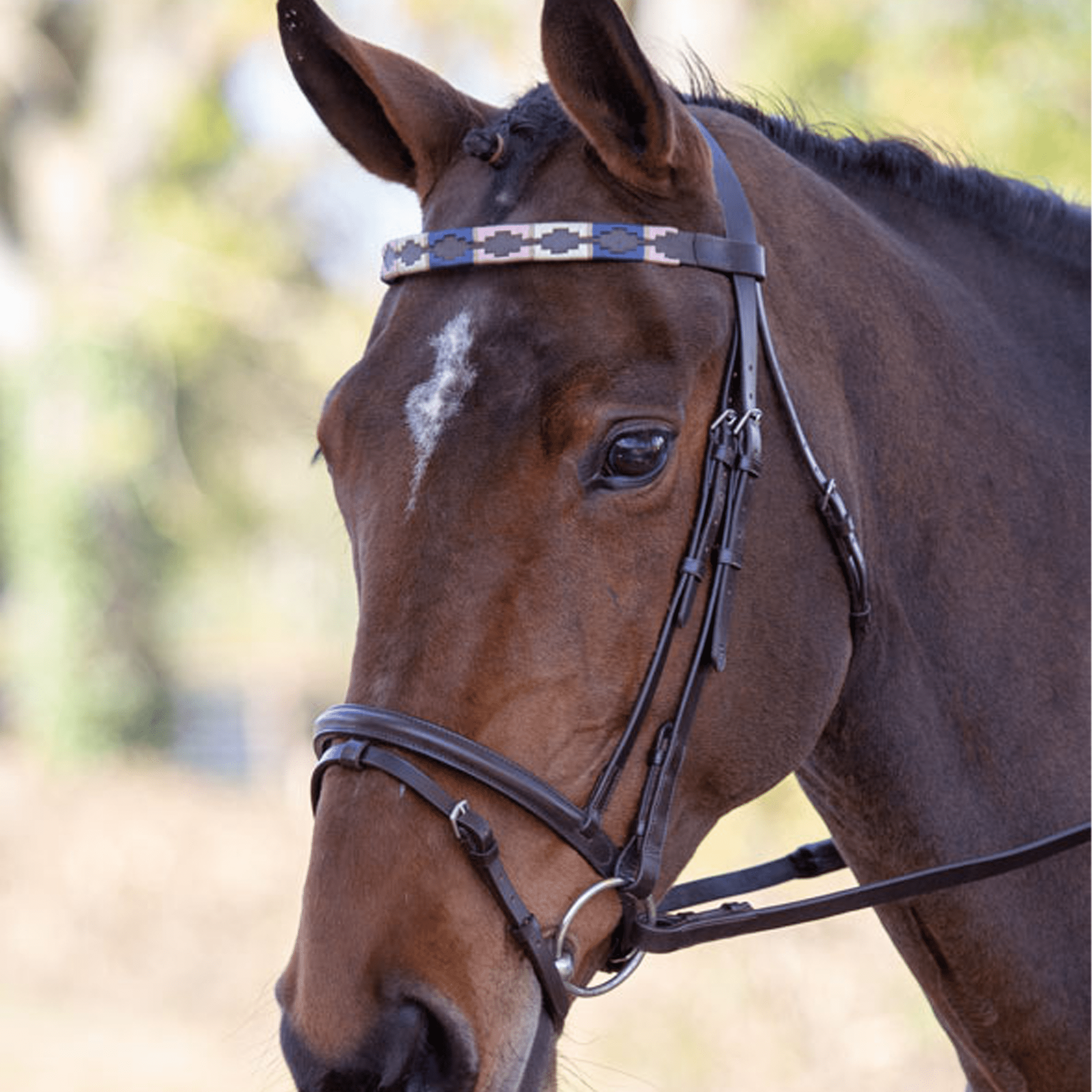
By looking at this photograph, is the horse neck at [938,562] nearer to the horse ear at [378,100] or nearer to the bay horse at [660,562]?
the bay horse at [660,562]

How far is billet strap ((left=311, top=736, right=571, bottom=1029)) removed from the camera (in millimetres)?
2113

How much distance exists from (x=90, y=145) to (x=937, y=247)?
16531 mm

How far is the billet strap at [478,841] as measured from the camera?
2.11 m

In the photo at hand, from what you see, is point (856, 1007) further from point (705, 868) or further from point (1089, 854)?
point (1089, 854)

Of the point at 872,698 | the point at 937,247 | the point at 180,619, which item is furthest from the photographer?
the point at 180,619

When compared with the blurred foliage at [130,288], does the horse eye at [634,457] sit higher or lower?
lower

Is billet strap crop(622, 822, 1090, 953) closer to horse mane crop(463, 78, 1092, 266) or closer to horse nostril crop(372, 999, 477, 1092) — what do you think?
horse nostril crop(372, 999, 477, 1092)

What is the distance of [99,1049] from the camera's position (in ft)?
28.6

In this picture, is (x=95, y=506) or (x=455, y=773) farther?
(x=95, y=506)

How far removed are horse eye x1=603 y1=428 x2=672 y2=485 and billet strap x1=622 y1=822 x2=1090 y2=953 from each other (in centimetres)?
73

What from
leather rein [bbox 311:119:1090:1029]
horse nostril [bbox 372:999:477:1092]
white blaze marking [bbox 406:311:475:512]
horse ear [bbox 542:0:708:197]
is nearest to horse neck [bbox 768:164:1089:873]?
leather rein [bbox 311:119:1090:1029]

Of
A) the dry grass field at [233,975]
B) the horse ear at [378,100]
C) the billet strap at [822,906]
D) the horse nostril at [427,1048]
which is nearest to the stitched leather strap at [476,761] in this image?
the billet strap at [822,906]

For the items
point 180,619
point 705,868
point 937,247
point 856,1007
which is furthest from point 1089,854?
point 180,619

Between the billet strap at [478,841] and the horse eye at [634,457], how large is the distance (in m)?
0.56
